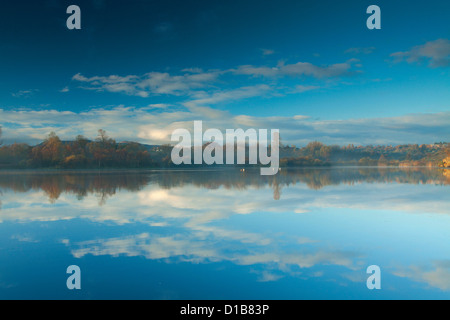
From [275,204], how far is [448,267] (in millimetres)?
6011

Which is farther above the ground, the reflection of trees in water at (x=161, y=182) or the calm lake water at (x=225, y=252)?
Answer: the reflection of trees in water at (x=161, y=182)

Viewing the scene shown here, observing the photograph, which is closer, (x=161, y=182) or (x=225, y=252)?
(x=225, y=252)

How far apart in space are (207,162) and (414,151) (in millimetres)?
122157

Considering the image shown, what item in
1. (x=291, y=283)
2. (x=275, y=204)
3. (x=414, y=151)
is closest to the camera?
(x=291, y=283)

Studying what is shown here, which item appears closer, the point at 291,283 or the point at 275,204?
the point at 291,283

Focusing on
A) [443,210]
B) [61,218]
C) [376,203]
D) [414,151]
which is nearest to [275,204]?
[376,203]

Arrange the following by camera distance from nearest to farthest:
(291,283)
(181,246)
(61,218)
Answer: (291,283)
(181,246)
(61,218)

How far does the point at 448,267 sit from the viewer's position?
4469 millimetres

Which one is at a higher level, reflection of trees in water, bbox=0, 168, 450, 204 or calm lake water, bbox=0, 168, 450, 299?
reflection of trees in water, bbox=0, 168, 450, 204

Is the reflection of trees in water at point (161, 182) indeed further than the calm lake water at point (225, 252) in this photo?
Yes

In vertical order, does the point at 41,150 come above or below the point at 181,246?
above

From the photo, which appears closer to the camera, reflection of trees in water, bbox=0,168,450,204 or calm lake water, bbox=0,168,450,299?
calm lake water, bbox=0,168,450,299

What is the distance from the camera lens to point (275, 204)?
1025cm
